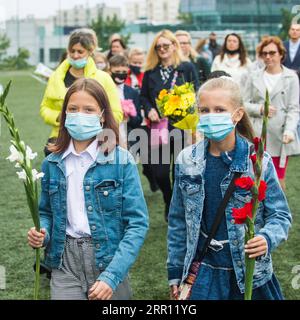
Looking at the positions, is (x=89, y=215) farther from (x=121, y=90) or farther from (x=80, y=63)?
(x=121, y=90)

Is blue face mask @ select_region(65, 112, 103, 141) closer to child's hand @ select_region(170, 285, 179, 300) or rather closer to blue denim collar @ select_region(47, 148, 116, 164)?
blue denim collar @ select_region(47, 148, 116, 164)

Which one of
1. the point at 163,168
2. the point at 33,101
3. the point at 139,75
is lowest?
the point at 33,101

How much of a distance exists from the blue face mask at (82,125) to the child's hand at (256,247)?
0.99 m

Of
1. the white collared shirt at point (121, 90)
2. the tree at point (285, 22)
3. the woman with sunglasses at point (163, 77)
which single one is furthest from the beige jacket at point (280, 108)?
the tree at point (285, 22)

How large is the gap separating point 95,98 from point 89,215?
22.4 inches

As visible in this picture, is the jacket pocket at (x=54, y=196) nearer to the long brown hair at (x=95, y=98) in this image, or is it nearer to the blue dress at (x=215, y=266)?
the long brown hair at (x=95, y=98)

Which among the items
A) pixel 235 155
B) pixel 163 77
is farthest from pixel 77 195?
pixel 163 77

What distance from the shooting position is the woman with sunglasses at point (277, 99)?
22.1ft

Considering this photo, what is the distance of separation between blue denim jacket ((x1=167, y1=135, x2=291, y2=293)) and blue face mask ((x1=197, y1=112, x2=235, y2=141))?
0.07 meters
